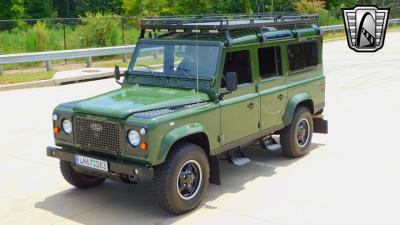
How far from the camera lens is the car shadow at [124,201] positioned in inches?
233

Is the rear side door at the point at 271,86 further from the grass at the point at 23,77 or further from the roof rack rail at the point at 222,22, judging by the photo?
the grass at the point at 23,77

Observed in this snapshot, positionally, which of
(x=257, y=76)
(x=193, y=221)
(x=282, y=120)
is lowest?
(x=193, y=221)

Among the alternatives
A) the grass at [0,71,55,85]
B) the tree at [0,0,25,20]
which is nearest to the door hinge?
the grass at [0,71,55,85]

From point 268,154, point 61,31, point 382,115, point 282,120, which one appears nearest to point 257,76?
point 282,120

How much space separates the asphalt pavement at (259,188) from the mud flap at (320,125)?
27 cm

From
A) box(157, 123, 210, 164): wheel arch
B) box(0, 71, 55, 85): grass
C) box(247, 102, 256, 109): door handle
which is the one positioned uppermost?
box(247, 102, 256, 109): door handle

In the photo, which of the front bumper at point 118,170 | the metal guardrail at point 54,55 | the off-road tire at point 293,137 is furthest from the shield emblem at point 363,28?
the front bumper at point 118,170

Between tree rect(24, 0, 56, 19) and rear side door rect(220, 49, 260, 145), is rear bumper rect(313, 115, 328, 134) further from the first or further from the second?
tree rect(24, 0, 56, 19)

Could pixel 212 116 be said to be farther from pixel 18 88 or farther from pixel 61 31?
pixel 61 31

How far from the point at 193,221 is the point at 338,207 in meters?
1.72

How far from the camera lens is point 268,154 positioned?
8508 millimetres

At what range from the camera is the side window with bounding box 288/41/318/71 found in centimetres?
805

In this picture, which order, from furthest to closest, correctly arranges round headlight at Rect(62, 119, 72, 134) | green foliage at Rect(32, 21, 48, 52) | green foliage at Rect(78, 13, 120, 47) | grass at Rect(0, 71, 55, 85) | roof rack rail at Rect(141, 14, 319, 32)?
green foliage at Rect(78, 13, 120, 47)
green foliage at Rect(32, 21, 48, 52)
grass at Rect(0, 71, 55, 85)
roof rack rail at Rect(141, 14, 319, 32)
round headlight at Rect(62, 119, 72, 134)

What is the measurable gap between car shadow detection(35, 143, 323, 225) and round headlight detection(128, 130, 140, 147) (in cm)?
70
